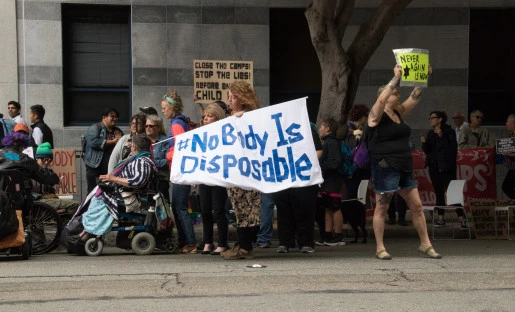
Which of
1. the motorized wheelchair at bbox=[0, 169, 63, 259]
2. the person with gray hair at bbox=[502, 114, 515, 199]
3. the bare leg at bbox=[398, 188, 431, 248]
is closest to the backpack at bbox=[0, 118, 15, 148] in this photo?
the motorized wheelchair at bbox=[0, 169, 63, 259]

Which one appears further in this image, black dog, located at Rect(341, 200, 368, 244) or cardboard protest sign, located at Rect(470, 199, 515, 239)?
cardboard protest sign, located at Rect(470, 199, 515, 239)

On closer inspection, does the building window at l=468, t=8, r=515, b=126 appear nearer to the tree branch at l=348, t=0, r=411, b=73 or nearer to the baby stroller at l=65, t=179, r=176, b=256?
the tree branch at l=348, t=0, r=411, b=73

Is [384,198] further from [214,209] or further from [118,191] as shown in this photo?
[118,191]

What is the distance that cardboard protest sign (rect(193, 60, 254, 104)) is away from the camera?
601 inches

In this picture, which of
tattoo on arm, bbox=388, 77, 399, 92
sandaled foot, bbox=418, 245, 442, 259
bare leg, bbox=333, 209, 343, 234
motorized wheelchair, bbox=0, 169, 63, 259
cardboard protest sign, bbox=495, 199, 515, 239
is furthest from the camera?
cardboard protest sign, bbox=495, 199, 515, 239

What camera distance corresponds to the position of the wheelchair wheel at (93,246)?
476 inches

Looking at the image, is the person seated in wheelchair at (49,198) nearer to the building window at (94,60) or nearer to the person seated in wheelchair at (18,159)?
the person seated in wheelchair at (18,159)

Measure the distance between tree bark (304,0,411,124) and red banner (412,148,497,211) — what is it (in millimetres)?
2091

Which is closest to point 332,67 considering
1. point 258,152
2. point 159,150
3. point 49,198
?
point 159,150

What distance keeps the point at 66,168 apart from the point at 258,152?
611 cm

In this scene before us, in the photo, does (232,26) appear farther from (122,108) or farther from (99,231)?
(99,231)

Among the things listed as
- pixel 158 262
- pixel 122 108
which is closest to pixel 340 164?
pixel 158 262

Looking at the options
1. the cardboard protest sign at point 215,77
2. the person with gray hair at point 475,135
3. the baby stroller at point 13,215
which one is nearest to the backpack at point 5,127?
the cardboard protest sign at point 215,77

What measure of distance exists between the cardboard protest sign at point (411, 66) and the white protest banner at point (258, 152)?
1.27 meters
